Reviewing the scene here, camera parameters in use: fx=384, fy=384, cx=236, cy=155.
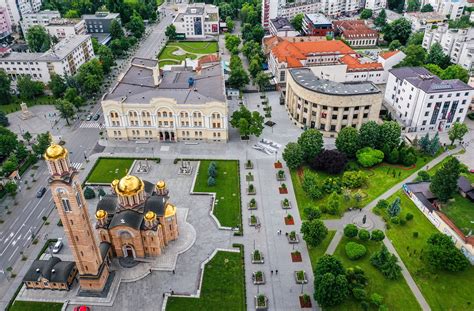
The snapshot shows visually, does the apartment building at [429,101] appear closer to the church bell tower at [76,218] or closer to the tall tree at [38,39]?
the church bell tower at [76,218]

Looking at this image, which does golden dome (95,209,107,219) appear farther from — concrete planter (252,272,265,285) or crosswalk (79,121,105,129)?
crosswalk (79,121,105,129)

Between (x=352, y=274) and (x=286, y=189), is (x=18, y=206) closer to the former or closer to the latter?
(x=286, y=189)

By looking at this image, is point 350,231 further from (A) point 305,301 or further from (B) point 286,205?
(A) point 305,301

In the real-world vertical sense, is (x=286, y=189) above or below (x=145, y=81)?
below

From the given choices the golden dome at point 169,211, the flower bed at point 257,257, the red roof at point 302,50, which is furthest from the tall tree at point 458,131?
the golden dome at point 169,211

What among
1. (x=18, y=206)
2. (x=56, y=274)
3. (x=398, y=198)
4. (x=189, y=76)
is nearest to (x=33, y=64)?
(x=189, y=76)
